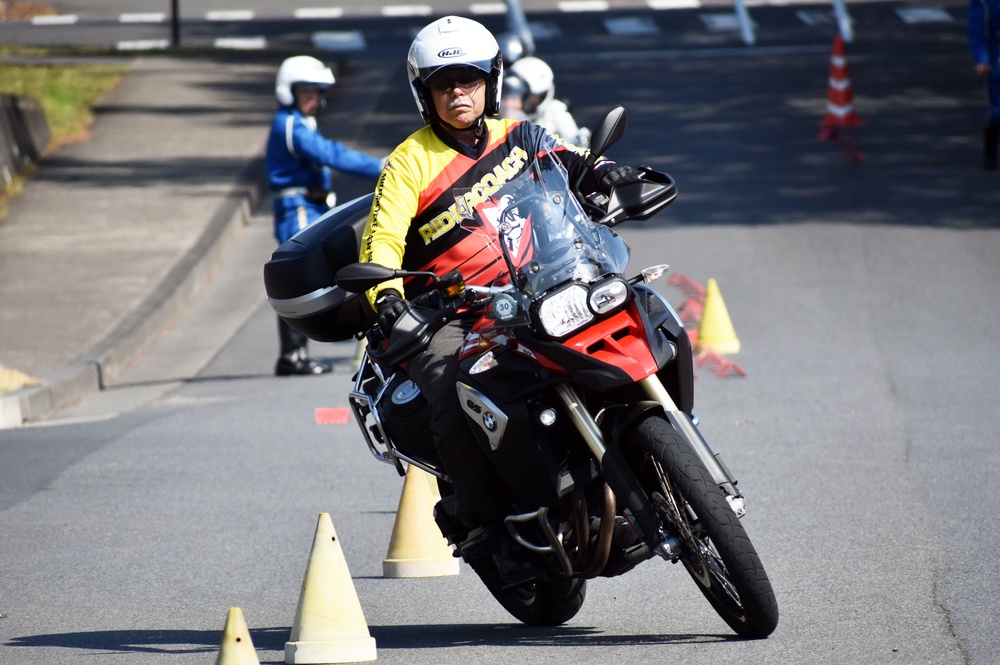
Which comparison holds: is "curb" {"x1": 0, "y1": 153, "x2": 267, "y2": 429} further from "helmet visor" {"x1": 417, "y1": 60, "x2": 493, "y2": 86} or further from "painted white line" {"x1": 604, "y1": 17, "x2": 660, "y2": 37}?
"painted white line" {"x1": 604, "y1": 17, "x2": 660, "y2": 37}

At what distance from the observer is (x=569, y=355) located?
185 inches

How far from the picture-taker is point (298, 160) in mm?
11922

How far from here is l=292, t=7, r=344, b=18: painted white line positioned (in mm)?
31484

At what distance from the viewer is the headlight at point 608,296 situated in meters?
4.76

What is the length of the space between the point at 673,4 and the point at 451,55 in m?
27.0

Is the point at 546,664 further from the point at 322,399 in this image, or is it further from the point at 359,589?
the point at 322,399

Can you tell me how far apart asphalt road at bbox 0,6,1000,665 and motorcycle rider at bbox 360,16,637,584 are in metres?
0.59

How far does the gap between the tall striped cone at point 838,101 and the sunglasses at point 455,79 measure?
14445 mm

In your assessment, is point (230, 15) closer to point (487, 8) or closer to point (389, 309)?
point (487, 8)

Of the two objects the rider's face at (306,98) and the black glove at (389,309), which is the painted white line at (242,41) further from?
the black glove at (389,309)

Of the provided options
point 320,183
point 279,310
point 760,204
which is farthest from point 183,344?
point 279,310

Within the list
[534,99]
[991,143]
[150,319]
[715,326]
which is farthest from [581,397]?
[991,143]

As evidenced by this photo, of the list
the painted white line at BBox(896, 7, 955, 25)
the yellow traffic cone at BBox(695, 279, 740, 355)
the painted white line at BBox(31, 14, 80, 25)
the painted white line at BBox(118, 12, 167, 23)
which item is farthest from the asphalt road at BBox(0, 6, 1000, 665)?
the painted white line at BBox(31, 14, 80, 25)

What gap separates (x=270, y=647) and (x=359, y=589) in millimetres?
932
